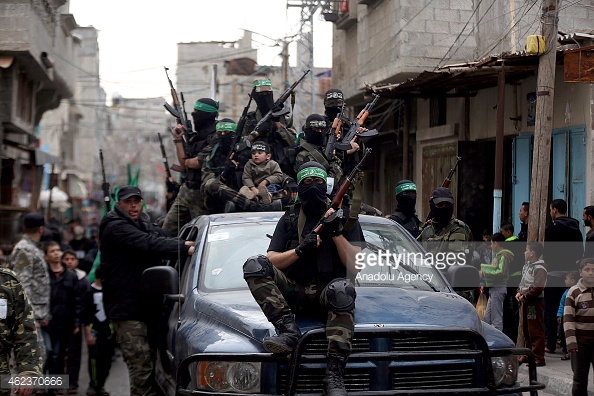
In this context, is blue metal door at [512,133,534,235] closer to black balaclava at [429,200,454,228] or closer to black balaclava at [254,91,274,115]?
black balaclava at [254,91,274,115]

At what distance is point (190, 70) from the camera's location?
67875 mm

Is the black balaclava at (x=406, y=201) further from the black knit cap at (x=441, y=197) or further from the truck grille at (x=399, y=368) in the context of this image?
the truck grille at (x=399, y=368)

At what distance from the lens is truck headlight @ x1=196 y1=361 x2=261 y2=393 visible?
4809 mm

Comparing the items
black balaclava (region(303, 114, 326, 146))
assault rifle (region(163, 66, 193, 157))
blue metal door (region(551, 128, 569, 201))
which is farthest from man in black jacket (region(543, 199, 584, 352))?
assault rifle (region(163, 66, 193, 157))

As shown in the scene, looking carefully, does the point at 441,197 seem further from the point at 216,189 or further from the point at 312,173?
the point at 312,173

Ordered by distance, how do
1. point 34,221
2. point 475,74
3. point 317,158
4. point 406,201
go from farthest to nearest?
1. point 475,74
2. point 34,221
3. point 406,201
4. point 317,158

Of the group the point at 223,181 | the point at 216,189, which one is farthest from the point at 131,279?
the point at 223,181

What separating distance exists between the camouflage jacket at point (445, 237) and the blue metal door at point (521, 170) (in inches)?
263

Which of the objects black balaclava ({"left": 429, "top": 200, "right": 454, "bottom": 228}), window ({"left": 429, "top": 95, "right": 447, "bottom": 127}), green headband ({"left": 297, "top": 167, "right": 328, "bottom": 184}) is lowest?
black balaclava ({"left": 429, "top": 200, "right": 454, "bottom": 228})

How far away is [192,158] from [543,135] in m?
4.15

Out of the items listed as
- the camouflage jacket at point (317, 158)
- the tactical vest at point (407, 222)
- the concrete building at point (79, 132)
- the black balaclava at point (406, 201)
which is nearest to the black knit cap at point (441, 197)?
the black balaclava at point (406, 201)

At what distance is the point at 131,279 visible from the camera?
23.8 ft

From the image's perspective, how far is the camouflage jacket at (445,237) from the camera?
8212 millimetres

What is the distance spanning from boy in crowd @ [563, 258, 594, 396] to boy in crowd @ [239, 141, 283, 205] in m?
2.93
